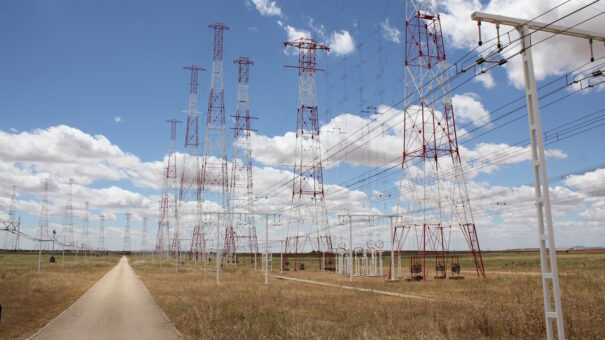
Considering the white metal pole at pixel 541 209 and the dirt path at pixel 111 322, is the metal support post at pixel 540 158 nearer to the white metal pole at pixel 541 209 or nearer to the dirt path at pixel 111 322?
the white metal pole at pixel 541 209

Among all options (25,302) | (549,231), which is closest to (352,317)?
(549,231)

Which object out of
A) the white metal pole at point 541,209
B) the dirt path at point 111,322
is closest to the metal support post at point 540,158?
the white metal pole at point 541,209

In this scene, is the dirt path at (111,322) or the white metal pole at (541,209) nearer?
the white metal pole at (541,209)

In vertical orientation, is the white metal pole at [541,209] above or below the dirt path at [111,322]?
above

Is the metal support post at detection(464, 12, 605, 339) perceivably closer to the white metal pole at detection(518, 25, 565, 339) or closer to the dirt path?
the white metal pole at detection(518, 25, 565, 339)

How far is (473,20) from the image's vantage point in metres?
11.6

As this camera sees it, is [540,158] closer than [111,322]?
Yes

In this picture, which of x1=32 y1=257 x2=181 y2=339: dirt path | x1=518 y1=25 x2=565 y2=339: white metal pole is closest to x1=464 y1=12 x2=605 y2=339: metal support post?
x1=518 y1=25 x2=565 y2=339: white metal pole

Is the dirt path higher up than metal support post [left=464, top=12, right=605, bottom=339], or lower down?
lower down

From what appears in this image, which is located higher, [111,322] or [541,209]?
[541,209]

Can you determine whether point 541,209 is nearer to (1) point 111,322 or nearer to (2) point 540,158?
(2) point 540,158

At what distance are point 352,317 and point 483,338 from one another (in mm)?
5339

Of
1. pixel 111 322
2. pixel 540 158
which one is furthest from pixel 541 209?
pixel 111 322

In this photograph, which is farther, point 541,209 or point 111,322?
point 111,322
